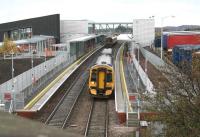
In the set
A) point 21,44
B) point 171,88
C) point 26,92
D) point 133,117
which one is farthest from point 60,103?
point 21,44

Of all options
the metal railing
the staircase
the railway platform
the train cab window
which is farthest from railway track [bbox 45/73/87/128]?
the staircase

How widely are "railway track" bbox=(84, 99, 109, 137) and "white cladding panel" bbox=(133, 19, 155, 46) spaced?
164 feet

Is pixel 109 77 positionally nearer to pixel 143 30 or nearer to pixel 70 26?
pixel 143 30

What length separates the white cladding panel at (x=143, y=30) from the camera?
8556 cm

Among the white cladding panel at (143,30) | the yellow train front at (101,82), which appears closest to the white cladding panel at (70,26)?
the white cladding panel at (143,30)

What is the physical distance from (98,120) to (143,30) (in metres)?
63.1

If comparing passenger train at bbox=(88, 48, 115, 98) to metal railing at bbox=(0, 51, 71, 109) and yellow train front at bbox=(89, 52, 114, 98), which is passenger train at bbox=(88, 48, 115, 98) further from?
Answer: metal railing at bbox=(0, 51, 71, 109)

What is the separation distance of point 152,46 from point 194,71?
283 ft

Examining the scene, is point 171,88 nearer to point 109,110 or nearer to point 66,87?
point 109,110

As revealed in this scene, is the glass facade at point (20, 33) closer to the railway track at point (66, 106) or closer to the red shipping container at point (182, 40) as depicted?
the red shipping container at point (182, 40)

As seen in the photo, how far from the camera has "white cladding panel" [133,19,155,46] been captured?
281 ft

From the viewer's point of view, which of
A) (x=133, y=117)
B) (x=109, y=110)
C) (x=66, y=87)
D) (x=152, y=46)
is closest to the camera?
(x=133, y=117)

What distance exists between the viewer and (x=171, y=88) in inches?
586

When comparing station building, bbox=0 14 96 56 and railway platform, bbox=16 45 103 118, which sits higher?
station building, bbox=0 14 96 56
